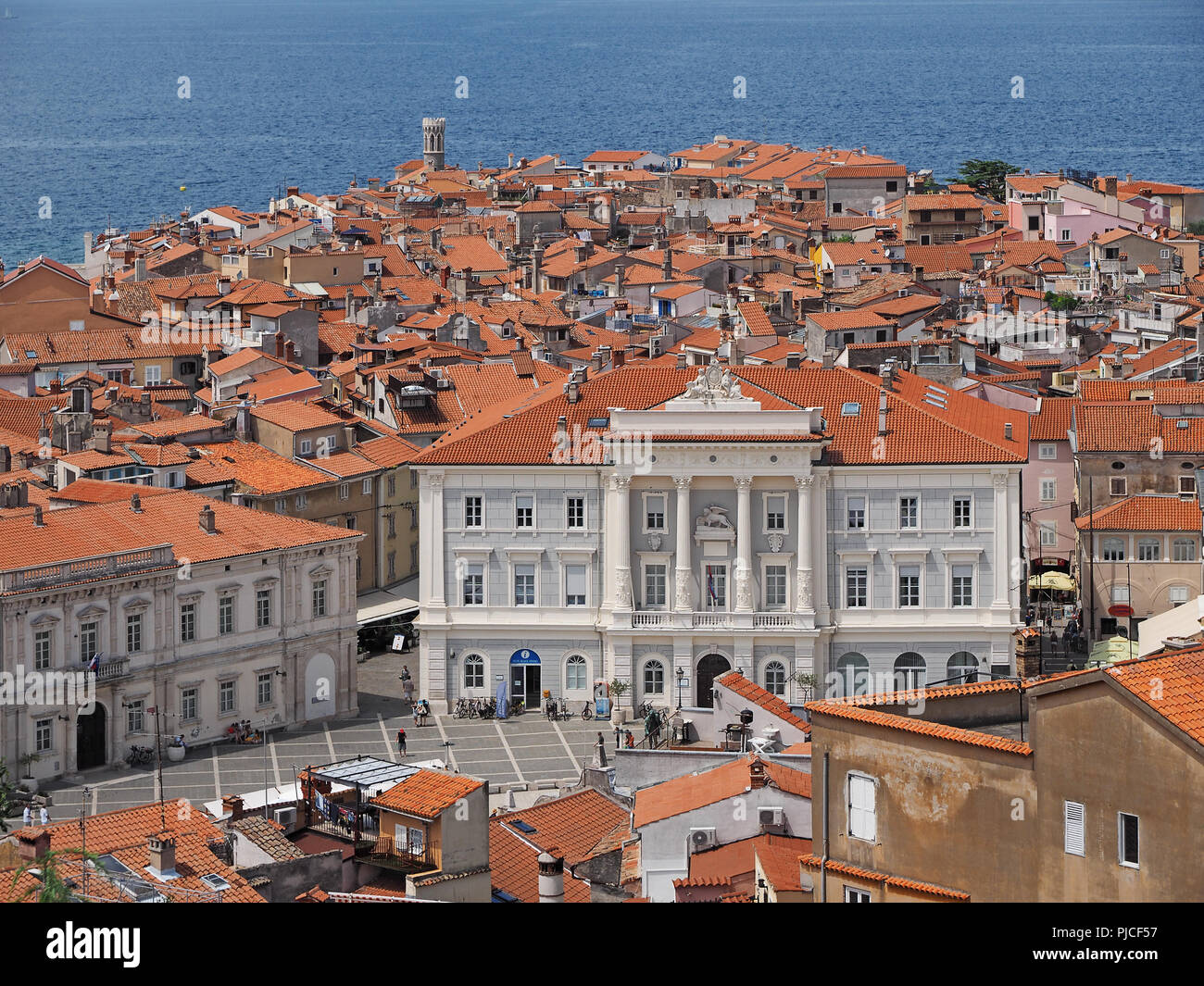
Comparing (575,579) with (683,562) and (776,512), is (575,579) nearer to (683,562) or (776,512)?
(683,562)

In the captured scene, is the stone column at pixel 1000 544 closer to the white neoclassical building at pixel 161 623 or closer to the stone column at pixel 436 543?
the stone column at pixel 436 543

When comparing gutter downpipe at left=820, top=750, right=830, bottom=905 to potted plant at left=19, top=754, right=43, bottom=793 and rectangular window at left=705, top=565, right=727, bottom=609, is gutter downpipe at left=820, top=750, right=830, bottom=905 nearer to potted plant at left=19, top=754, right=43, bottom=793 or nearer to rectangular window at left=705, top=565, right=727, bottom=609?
potted plant at left=19, top=754, right=43, bottom=793

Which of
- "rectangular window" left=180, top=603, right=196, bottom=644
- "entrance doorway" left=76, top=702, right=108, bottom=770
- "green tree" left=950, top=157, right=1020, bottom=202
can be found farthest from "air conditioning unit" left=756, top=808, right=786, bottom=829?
"green tree" left=950, top=157, right=1020, bottom=202

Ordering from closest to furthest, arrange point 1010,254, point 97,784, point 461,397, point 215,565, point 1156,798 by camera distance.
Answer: point 1156,798 < point 97,784 < point 215,565 < point 461,397 < point 1010,254

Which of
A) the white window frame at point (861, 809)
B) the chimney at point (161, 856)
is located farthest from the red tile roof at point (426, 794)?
the white window frame at point (861, 809)
